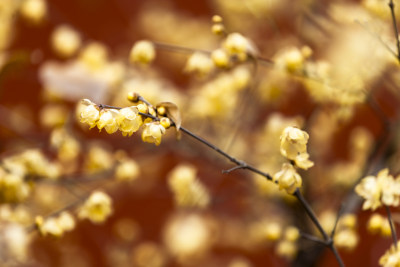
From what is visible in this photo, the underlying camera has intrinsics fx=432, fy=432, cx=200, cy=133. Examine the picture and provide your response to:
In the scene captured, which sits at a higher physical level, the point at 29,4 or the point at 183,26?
the point at 183,26

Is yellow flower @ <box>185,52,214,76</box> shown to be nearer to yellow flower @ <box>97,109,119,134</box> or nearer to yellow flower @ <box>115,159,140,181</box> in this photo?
yellow flower @ <box>115,159,140,181</box>

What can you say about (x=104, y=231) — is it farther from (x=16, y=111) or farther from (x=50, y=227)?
(x=50, y=227)

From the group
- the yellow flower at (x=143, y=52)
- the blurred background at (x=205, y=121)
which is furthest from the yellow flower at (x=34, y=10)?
the yellow flower at (x=143, y=52)

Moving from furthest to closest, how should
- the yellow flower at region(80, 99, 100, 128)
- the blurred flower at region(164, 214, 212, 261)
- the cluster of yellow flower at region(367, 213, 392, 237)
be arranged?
1. the blurred flower at region(164, 214, 212, 261)
2. the cluster of yellow flower at region(367, 213, 392, 237)
3. the yellow flower at region(80, 99, 100, 128)

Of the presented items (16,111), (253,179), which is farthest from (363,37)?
(16,111)

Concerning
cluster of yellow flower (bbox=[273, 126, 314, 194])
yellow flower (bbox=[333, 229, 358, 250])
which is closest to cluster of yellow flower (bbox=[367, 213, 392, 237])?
yellow flower (bbox=[333, 229, 358, 250])

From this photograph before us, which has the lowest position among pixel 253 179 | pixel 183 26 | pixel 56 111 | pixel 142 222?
pixel 253 179
